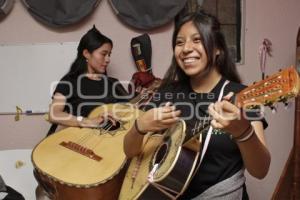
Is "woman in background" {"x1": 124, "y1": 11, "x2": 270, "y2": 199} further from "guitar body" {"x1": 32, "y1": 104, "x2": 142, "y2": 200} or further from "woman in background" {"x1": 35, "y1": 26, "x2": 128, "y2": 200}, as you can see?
"woman in background" {"x1": 35, "y1": 26, "x2": 128, "y2": 200}

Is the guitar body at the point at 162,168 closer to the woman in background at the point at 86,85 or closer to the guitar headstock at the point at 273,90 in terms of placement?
the guitar headstock at the point at 273,90

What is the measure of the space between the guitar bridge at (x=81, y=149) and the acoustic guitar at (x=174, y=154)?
35 centimetres

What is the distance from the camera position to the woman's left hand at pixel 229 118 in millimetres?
810

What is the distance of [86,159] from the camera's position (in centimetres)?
158

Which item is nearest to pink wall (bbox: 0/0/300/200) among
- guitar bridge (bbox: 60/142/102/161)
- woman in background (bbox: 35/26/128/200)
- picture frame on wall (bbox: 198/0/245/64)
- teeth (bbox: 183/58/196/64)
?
picture frame on wall (bbox: 198/0/245/64)

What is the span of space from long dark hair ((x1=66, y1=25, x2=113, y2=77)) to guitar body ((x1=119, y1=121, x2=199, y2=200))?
929 millimetres

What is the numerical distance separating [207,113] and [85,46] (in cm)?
121

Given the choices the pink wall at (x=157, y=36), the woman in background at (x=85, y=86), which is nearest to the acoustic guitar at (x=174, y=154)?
the woman in background at (x=85, y=86)

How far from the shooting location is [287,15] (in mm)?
2234

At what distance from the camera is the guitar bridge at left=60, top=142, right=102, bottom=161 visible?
159cm

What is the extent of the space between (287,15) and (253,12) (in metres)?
0.23

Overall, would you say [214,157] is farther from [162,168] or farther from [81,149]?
[81,149]

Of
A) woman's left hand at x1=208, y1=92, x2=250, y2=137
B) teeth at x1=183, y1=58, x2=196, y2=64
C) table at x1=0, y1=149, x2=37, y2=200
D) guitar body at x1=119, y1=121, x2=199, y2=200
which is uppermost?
teeth at x1=183, y1=58, x2=196, y2=64

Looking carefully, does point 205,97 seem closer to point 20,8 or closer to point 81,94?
point 81,94
